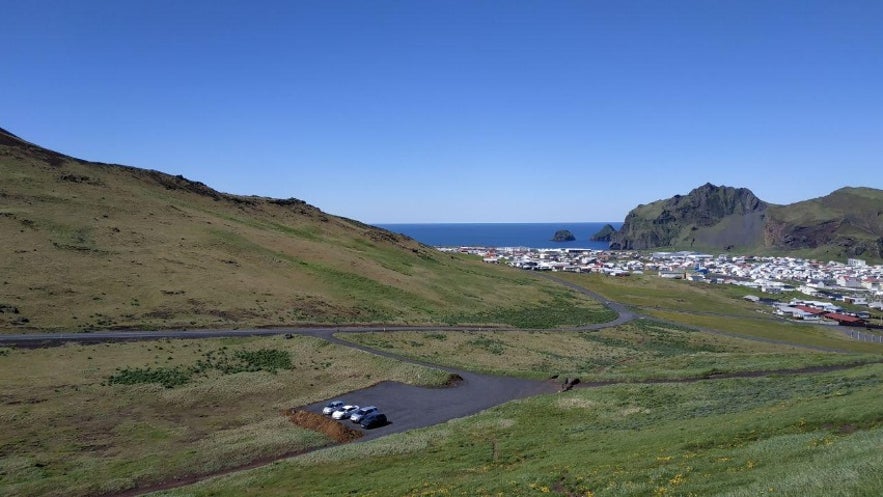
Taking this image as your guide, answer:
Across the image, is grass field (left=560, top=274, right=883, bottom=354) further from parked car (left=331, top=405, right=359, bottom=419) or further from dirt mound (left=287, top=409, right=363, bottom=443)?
dirt mound (left=287, top=409, right=363, bottom=443)

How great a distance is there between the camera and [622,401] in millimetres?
38062

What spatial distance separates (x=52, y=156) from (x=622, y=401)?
4622 inches

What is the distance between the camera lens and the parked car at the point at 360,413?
1494 inches

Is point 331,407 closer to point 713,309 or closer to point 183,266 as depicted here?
point 183,266

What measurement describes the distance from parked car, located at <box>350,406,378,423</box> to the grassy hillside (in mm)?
31932

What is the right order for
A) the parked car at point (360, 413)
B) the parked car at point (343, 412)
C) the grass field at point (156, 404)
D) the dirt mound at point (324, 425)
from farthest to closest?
the parked car at point (343, 412)
the parked car at point (360, 413)
the dirt mound at point (324, 425)
the grass field at point (156, 404)

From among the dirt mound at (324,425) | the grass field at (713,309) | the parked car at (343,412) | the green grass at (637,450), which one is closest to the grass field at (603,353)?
the green grass at (637,450)

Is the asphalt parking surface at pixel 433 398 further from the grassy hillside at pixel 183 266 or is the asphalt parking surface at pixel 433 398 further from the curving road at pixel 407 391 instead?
the grassy hillside at pixel 183 266

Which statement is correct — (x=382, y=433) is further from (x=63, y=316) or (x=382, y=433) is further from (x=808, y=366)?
(x=63, y=316)

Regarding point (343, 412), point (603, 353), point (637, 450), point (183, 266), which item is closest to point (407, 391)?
point (343, 412)

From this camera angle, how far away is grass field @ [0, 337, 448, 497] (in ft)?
96.1

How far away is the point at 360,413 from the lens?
1511 inches

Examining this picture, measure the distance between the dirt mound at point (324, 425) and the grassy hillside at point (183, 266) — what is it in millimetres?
29805

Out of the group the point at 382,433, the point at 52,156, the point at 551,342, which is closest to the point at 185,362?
the point at 382,433
